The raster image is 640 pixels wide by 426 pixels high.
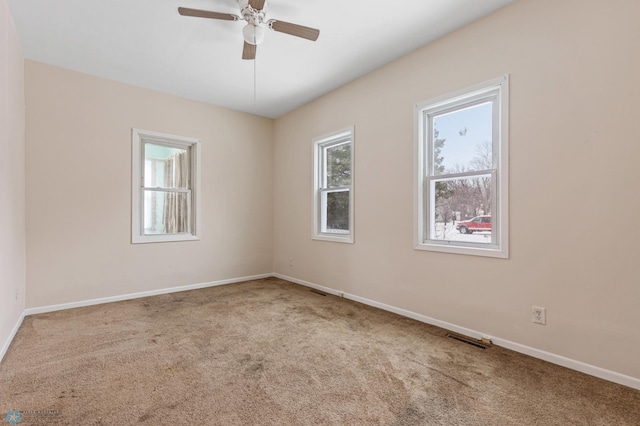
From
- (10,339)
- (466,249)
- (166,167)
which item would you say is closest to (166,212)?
(166,167)

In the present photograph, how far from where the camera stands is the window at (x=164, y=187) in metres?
4.14

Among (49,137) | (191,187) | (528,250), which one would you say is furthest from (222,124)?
(528,250)

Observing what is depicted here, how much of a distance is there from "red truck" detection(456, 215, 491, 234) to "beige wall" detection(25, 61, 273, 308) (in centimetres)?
344

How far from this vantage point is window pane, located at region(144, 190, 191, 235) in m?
4.36

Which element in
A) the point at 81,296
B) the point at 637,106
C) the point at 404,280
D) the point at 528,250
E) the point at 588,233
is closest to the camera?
the point at 637,106

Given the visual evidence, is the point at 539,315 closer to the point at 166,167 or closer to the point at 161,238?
the point at 161,238

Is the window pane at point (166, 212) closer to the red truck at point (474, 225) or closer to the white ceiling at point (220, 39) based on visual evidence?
the white ceiling at point (220, 39)

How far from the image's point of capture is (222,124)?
4898mm

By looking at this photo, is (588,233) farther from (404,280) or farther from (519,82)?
(404,280)

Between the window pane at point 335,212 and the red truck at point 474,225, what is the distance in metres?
1.63

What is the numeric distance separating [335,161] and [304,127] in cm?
83

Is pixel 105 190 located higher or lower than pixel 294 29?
lower

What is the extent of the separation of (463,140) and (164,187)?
156 inches

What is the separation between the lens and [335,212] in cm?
447
